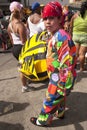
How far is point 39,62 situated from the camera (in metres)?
4.50

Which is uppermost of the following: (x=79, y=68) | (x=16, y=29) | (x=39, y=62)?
(x=16, y=29)

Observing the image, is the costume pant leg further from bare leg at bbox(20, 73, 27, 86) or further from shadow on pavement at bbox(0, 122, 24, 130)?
bare leg at bbox(20, 73, 27, 86)

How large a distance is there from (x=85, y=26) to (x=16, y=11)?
1.55m

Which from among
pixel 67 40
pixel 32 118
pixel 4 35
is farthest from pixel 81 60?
pixel 4 35

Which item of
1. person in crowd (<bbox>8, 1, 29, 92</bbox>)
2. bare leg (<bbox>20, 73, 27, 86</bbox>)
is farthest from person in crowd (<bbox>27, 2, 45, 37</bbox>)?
bare leg (<bbox>20, 73, 27, 86</bbox>)

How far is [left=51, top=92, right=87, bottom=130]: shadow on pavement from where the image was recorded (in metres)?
4.07

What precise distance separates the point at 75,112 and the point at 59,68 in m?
1.14

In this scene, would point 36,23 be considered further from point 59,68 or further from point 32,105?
point 59,68

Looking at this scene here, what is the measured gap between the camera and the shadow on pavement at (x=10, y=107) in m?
4.49

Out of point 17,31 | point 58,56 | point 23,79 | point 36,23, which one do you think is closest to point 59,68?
point 58,56

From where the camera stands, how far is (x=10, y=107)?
4633 millimetres

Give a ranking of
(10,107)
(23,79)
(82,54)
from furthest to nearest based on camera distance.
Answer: (82,54)
(23,79)
(10,107)

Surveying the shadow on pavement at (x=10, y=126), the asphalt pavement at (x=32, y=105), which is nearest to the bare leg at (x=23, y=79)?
the asphalt pavement at (x=32, y=105)

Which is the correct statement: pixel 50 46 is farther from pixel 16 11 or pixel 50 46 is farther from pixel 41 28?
pixel 41 28
